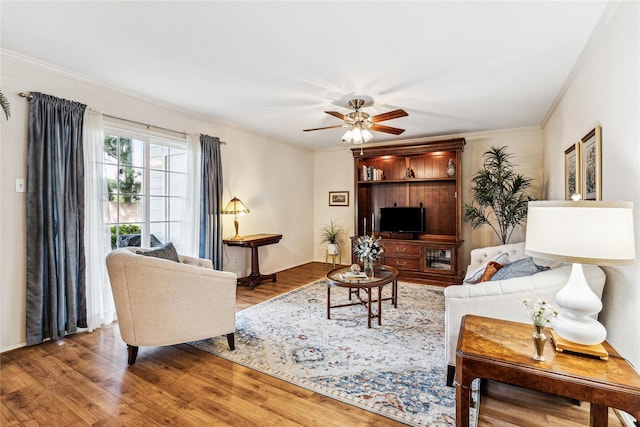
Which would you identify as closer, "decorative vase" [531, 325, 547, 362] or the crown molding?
"decorative vase" [531, 325, 547, 362]

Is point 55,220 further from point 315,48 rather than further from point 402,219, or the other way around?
point 402,219

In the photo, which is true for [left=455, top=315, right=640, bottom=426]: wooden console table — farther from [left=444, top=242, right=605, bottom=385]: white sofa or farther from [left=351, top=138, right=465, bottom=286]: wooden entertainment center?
[left=351, top=138, right=465, bottom=286]: wooden entertainment center

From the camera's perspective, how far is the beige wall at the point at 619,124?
1.68 meters

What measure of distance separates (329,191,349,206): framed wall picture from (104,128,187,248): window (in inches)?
133

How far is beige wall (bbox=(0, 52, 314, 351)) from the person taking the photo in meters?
2.66

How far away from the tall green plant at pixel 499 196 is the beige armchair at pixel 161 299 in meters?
4.16

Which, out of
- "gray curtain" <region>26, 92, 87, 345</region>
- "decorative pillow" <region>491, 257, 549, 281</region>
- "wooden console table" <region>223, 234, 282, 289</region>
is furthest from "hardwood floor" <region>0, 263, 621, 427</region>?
"wooden console table" <region>223, 234, 282, 289</region>

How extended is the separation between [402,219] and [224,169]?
3.21m

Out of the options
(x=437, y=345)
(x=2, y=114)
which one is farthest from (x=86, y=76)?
(x=437, y=345)

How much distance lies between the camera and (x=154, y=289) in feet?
7.75

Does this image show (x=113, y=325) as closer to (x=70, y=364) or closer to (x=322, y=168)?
(x=70, y=364)

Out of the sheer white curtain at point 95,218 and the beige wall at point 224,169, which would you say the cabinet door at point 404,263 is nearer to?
the beige wall at point 224,169

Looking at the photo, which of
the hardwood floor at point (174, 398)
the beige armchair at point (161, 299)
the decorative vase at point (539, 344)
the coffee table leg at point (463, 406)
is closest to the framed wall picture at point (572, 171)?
the hardwood floor at point (174, 398)

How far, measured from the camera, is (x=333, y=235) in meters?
6.48
